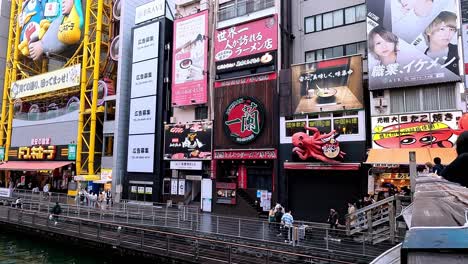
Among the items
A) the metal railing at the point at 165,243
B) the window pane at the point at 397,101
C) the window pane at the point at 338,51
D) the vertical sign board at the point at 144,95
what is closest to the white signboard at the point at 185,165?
the vertical sign board at the point at 144,95

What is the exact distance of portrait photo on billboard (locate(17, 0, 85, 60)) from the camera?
146 ft

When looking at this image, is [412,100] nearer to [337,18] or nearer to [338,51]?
[338,51]

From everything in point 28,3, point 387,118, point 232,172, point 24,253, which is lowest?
point 24,253

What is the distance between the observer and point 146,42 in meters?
37.1

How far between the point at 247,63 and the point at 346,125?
948 cm

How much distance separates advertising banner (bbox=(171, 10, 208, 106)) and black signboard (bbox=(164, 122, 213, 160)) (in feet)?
7.19

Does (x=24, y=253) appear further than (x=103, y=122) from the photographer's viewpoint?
No

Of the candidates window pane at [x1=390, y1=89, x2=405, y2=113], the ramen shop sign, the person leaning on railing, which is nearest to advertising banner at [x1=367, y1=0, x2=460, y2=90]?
window pane at [x1=390, y1=89, x2=405, y2=113]

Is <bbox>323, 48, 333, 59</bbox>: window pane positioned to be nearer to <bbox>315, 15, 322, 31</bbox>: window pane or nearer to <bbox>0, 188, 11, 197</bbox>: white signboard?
<bbox>315, 15, 322, 31</bbox>: window pane

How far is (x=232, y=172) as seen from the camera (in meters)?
29.9

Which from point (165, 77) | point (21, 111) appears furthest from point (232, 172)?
point (21, 111)

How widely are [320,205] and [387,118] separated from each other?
7131mm

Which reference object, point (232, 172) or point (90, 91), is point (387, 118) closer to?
point (232, 172)

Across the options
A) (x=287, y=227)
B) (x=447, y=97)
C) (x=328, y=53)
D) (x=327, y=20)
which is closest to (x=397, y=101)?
(x=447, y=97)
